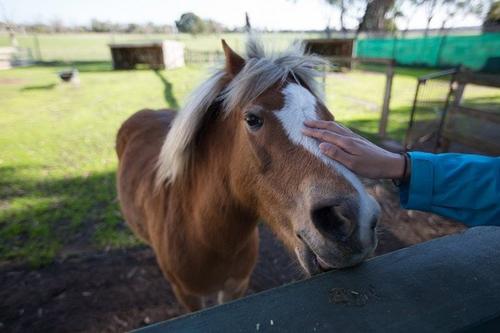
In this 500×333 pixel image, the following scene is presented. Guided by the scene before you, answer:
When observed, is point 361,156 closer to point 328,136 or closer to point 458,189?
point 328,136

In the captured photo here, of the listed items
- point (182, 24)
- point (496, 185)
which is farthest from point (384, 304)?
point (182, 24)

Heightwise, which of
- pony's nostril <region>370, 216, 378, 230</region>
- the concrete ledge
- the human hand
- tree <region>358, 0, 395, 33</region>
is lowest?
the concrete ledge

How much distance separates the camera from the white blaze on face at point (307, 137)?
120 cm

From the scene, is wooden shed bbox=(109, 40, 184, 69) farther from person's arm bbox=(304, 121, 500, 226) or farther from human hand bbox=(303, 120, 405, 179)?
person's arm bbox=(304, 121, 500, 226)

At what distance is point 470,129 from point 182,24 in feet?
21.0

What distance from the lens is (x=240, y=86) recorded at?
1.85 m

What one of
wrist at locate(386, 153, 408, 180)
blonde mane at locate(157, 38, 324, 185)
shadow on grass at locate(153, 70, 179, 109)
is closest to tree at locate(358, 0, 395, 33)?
shadow on grass at locate(153, 70, 179, 109)

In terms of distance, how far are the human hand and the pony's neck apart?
82cm

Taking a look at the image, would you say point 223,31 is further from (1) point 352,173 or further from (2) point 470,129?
(2) point 470,129

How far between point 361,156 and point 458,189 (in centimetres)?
37

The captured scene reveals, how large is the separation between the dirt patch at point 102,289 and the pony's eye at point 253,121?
191 centimetres

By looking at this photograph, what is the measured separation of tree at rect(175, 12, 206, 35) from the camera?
9.16ft

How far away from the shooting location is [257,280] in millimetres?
3955

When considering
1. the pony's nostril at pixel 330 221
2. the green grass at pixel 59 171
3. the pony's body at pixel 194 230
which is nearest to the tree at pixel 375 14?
the green grass at pixel 59 171
